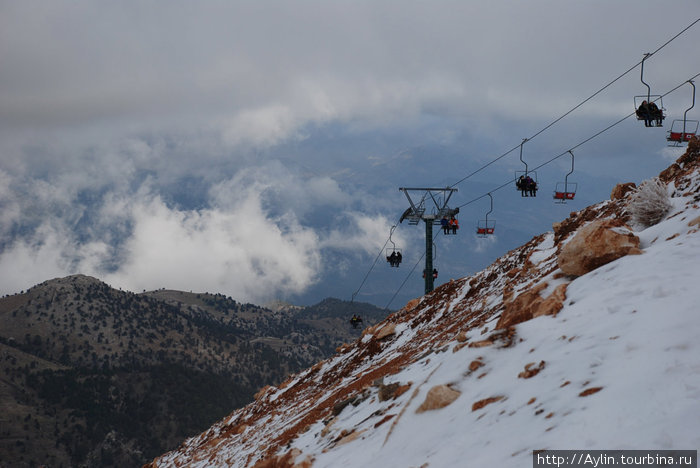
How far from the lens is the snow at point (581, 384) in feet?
20.4

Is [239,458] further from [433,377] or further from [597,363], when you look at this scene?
[597,363]

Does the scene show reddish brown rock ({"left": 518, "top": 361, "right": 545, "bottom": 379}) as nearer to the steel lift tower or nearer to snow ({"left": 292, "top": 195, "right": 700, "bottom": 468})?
snow ({"left": 292, "top": 195, "right": 700, "bottom": 468})

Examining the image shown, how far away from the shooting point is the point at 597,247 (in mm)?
11883

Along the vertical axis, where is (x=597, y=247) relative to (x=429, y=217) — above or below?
below

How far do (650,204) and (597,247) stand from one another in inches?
128

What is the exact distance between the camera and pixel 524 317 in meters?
11.4

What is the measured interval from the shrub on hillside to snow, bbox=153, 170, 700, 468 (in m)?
0.60

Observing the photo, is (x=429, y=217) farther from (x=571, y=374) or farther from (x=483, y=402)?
(x=571, y=374)

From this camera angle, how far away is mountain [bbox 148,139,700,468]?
6.39m

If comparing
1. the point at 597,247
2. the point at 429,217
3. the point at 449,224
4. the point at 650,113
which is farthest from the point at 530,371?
the point at 429,217

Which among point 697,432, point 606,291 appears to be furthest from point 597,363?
point 606,291

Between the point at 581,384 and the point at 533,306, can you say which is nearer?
the point at 581,384

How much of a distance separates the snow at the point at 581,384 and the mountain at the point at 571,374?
0.02 m

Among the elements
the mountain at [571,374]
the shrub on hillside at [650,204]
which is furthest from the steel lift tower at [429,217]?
the shrub on hillside at [650,204]
